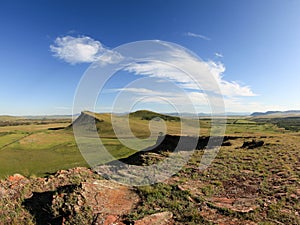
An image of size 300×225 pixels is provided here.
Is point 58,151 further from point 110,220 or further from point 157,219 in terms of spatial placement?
point 157,219

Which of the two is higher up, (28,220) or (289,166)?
(289,166)

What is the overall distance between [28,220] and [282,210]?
8493mm

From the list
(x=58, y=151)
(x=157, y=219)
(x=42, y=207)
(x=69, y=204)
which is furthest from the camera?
(x=58, y=151)

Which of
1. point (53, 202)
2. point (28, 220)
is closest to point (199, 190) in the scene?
point (53, 202)

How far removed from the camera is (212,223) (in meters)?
6.71

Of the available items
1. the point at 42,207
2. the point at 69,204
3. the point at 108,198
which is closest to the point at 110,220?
the point at 108,198

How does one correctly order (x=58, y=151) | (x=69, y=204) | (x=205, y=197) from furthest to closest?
(x=58, y=151)
(x=205, y=197)
(x=69, y=204)

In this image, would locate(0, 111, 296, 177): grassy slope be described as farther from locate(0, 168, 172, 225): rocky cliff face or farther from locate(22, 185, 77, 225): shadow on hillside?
locate(22, 185, 77, 225): shadow on hillside

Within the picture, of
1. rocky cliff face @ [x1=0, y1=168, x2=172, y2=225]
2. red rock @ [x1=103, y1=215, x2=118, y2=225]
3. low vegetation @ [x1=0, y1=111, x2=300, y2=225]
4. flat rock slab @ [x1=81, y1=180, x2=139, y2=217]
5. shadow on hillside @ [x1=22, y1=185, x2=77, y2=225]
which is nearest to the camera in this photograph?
red rock @ [x1=103, y1=215, x2=118, y2=225]

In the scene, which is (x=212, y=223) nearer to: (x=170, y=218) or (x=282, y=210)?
(x=170, y=218)

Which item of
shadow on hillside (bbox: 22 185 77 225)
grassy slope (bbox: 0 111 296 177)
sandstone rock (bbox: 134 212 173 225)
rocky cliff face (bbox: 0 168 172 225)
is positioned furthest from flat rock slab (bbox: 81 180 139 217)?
grassy slope (bbox: 0 111 296 177)

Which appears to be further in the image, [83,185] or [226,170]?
[226,170]

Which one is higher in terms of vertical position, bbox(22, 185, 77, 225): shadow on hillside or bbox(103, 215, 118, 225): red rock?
bbox(103, 215, 118, 225): red rock

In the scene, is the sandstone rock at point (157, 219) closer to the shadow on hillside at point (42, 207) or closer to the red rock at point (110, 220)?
the red rock at point (110, 220)
